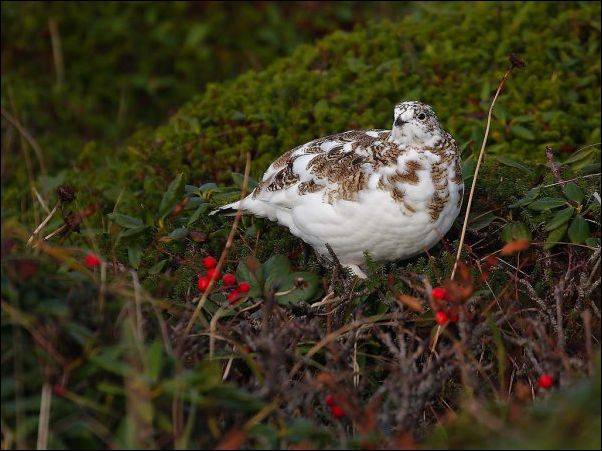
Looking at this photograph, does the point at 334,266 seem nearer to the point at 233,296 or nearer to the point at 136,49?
the point at 233,296

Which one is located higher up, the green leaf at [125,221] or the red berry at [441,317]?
the red berry at [441,317]

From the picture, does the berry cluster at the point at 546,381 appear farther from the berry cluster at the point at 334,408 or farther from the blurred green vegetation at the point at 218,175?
the berry cluster at the point at 334,408

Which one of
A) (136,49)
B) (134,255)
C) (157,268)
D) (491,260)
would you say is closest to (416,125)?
(491,260)

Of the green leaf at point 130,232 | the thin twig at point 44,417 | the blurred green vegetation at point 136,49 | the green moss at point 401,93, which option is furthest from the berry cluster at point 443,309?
the blurred green vegetation at point 136,49

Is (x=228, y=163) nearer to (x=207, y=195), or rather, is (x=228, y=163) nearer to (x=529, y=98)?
(x=207, y=195)

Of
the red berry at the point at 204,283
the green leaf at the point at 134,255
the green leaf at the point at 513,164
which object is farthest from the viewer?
the green leaf at the point at 513,164
